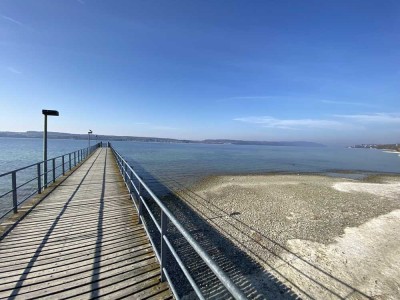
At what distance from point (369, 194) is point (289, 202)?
8.73 m

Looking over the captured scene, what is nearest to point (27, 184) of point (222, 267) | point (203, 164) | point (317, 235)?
point (222, 267)

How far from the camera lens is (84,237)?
16.1 feet

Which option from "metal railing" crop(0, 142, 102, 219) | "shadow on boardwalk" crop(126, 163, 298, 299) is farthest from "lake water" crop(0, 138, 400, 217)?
"shadow on boardwalk" crop(126, 163, 298, 299)

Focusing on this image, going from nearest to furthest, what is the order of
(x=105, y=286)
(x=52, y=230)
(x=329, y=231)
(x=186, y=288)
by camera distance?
1. (x=105, y=286)
2. (x=52, y=230)
3. (x=186, y=288)
4. (x=329, y=231)

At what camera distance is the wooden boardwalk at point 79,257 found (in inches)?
129

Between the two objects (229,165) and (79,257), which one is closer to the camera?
(79,257)

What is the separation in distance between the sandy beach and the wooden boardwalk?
4726mm

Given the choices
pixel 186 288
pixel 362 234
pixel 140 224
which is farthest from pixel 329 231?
pixel 140 224

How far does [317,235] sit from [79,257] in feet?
31.0

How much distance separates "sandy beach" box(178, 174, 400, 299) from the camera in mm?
6703

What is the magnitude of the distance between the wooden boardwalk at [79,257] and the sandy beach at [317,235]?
4.73m

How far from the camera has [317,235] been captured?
991 centimetres

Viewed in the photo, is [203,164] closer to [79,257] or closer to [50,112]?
[50,112]

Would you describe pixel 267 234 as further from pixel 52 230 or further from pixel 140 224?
pixel 52 230
